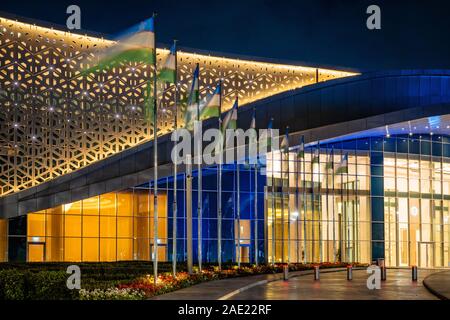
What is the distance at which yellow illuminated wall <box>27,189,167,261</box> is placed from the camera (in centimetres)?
4512

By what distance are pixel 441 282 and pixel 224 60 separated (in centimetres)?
2789

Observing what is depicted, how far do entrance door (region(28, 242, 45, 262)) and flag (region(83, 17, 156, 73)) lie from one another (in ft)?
70.1

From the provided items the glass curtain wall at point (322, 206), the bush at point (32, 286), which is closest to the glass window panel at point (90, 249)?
the glass curtain wall at point (322, 206)

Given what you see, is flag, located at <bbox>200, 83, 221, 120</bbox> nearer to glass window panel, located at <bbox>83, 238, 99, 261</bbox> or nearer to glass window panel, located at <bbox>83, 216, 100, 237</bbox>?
glass window panel, located at <bbox>83, 216, 100, 237</bbox>

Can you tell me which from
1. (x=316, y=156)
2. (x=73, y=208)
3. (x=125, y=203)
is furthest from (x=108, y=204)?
(x=316, y=156)

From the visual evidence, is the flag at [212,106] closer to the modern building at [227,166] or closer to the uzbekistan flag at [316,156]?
the modern building at [227,166]

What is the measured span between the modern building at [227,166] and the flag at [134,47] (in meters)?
14.0

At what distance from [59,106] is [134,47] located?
21988 millimetres

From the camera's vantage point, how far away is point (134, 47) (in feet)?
86.0

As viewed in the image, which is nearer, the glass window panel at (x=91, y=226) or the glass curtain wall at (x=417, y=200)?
the glass window panel at (x=91, y=226)

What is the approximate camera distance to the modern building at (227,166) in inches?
1783

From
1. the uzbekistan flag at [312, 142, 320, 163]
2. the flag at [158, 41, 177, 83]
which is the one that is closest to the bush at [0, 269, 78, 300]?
the flag at [158, 41, 177, 83]
